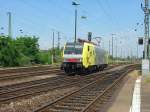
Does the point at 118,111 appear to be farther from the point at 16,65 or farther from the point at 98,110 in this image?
the point at 16,65

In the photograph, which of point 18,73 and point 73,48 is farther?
point 18,73

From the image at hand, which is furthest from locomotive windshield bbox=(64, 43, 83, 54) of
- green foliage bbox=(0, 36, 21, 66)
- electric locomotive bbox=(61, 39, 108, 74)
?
green foliage bbox=(0, 36, 21, 66)

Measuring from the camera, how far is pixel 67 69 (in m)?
41.9

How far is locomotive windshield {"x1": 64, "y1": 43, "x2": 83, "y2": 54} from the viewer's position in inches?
1612

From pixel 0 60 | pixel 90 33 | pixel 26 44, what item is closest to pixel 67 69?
pixel 0 60

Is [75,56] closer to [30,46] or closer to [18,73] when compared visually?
[18,73]

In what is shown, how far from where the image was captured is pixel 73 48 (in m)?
41.2

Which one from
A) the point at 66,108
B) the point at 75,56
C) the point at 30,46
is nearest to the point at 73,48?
the point at 75,56

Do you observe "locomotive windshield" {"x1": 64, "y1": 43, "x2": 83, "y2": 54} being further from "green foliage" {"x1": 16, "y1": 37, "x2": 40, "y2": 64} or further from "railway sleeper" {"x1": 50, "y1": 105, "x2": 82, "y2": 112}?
"green foliage" {"x1": 16, "y1": 37, "x2": 40, "y2": 64}

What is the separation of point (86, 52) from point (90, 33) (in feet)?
106

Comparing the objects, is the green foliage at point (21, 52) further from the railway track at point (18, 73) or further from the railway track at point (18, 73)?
the railway track at point (18, 73)

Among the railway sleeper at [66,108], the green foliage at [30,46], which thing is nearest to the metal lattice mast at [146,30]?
the railway sleeper at [66,108]

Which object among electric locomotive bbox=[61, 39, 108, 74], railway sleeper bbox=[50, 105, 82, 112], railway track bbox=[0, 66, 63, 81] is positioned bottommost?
railway sleeper bbox=[50, 105, 82, 112]

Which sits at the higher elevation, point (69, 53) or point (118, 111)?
point (69, 53)
